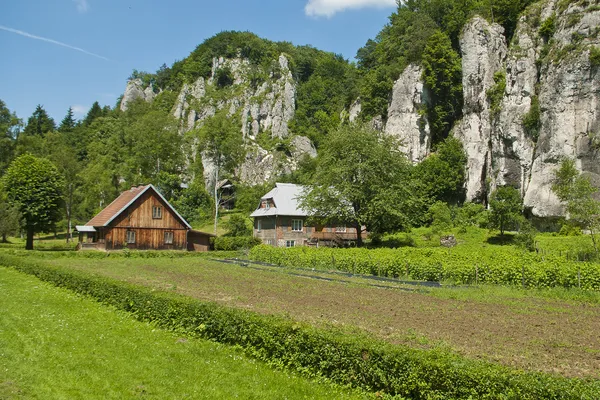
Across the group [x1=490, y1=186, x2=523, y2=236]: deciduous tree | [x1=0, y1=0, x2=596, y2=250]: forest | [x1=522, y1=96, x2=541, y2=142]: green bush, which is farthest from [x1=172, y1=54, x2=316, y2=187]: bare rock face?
[x1=490, y1=186, x2=523, y2=236]: deciduous tree

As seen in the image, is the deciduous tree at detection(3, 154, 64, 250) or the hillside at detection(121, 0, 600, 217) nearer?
the hillside at detection(121, 0, 600, 217)

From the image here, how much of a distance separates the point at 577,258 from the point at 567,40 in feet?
Result: 102

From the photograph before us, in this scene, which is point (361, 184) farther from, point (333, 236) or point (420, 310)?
point (420, 310)

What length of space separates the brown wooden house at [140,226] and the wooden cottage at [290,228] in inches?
281

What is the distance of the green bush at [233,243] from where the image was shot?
49.8 meters

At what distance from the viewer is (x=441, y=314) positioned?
1566 centimetres

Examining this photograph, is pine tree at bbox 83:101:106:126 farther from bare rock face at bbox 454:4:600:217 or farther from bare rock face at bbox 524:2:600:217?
bare rock face at bbox 524:2:600:217

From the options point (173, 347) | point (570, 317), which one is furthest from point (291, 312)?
point (570, 317)

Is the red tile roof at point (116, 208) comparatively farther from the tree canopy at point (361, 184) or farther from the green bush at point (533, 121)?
the green bush at point (533, 121)

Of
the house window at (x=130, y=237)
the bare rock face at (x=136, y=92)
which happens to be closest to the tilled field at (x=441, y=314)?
the house window at (x=130, y=237)

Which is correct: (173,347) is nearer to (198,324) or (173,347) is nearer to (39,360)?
(198,324)

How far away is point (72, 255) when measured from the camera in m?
39.3

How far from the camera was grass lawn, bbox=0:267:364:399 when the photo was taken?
9195 mm

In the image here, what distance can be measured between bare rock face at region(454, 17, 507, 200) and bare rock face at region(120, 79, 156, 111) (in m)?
92.6
